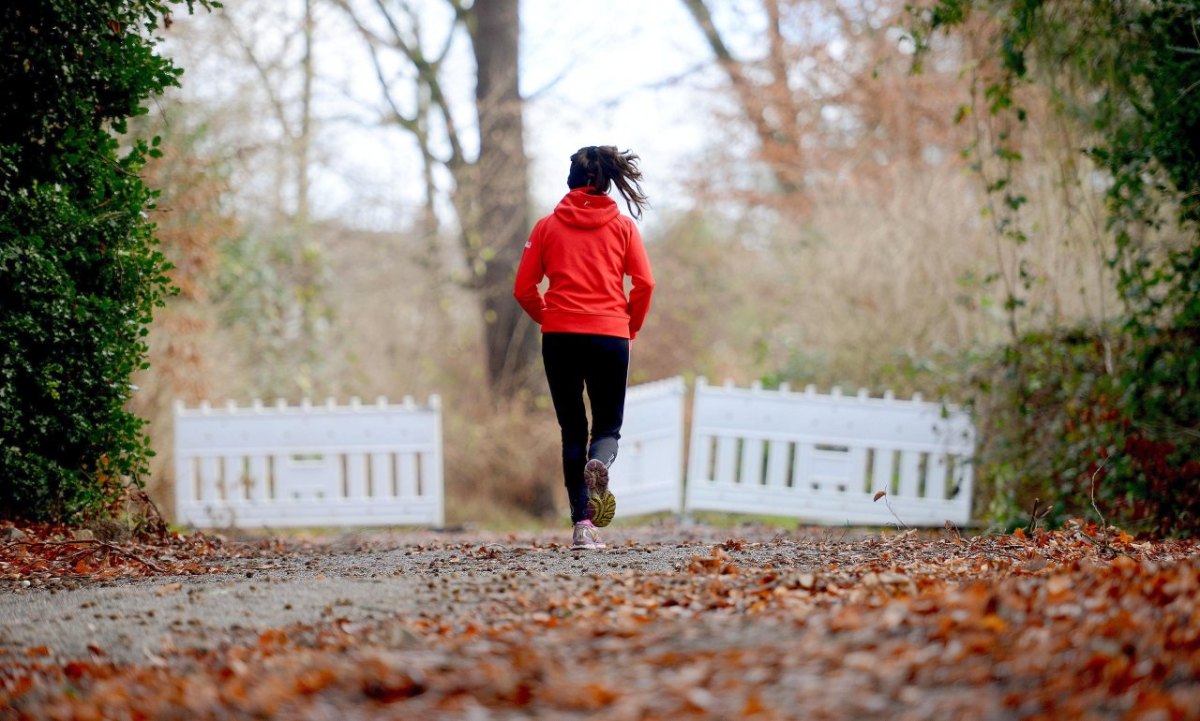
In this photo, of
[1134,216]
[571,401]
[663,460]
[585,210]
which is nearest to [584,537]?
[571,401]

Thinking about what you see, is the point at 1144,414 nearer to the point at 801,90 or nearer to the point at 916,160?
the point at 916,160

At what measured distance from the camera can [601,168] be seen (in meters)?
6.36

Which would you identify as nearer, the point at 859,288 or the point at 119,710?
the point at 119,710

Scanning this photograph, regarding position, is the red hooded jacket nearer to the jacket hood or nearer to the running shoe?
the jacket hood

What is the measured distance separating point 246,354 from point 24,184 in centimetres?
879

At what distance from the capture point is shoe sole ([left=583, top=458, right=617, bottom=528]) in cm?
612

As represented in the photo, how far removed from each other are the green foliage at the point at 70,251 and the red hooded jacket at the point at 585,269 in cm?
221

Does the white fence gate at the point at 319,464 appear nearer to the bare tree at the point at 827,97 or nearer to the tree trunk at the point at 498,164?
the tree trunk at the point at 498,164

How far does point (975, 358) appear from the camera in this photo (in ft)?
34.2

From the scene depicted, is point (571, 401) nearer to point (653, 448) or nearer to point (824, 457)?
point (824, 457)

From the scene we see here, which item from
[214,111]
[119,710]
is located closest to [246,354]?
[214,111]

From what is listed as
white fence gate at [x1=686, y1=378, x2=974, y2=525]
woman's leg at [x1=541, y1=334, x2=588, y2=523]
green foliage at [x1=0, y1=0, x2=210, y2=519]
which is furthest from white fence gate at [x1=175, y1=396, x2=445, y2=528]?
woman's leg at [x1=541, y1=334, x2=588, y2=523]

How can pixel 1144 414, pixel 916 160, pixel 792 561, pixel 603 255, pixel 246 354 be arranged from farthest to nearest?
pixel 916 160 < pixel 246 354 < pixel 1144 414 < pixel 603 255 < pixel 792 561

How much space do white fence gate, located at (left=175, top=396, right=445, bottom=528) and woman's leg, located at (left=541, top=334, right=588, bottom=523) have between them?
6362 mm
